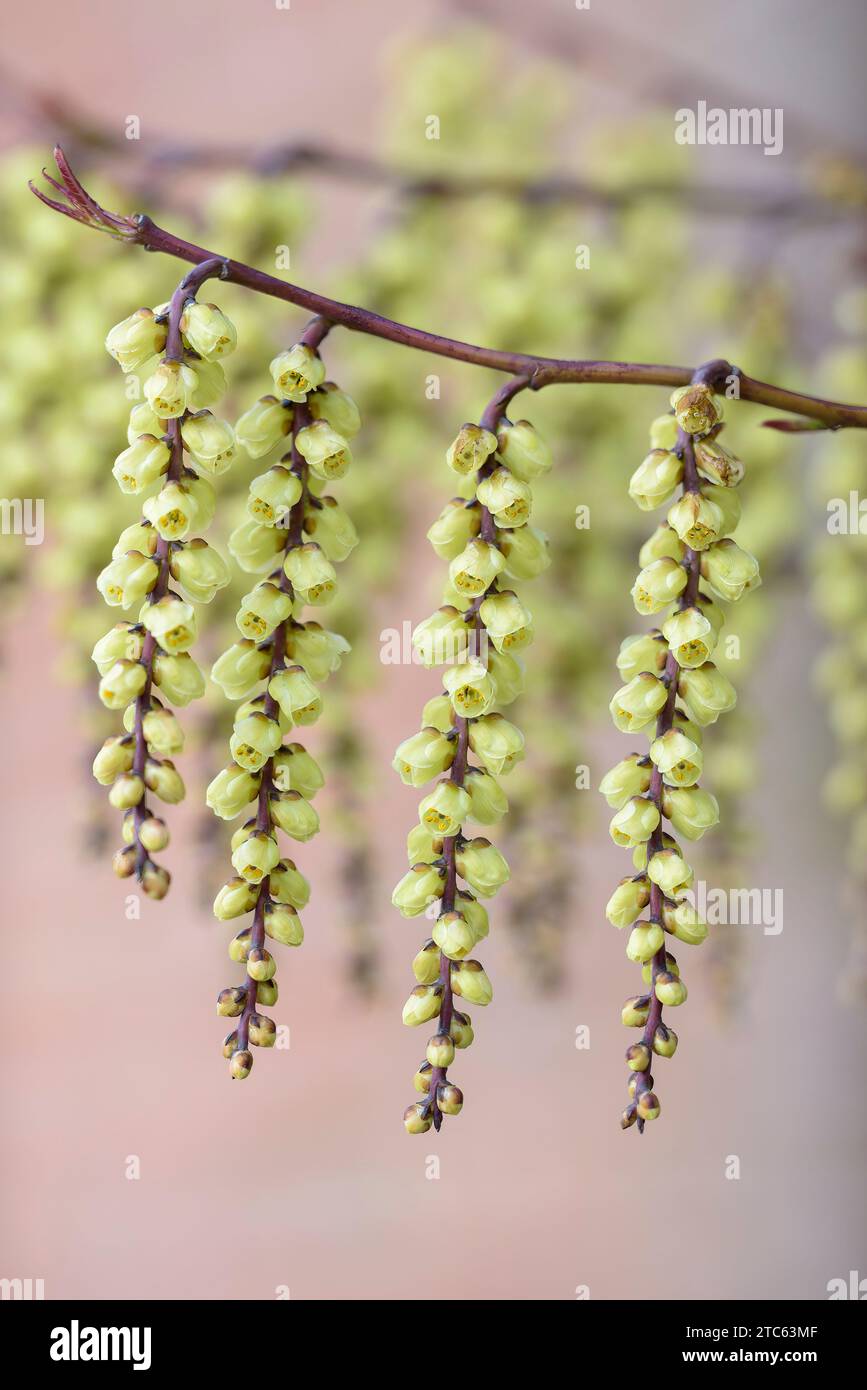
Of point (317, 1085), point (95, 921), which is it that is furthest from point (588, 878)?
point (95, 921)

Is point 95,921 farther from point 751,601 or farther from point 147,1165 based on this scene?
point 751,601

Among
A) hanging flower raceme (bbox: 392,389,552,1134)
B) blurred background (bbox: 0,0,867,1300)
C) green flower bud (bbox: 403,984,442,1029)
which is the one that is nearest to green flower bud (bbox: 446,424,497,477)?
hanging flower raceme (bbox: 392,389,552,1134)

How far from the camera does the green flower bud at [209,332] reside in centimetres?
24

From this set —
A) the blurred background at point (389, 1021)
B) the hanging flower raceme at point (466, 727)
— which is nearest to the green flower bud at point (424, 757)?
the hanging flower raceme at point (466, 727)

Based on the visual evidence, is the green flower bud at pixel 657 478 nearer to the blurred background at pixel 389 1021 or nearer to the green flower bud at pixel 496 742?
the green flower bud at pixel 496 742

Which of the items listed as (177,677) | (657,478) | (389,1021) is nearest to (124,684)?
(177,677)

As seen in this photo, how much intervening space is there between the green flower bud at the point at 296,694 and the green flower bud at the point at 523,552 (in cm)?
5

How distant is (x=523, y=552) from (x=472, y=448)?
0.09 feet

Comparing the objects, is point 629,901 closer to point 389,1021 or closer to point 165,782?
point 165,782

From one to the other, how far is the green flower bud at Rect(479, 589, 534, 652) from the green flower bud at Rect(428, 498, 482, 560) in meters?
0.01

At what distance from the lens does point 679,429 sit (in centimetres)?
26

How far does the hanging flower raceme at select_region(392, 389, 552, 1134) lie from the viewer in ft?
0.82

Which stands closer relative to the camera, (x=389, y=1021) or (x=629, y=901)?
(x=629, y=901)

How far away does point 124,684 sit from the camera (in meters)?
0.24
